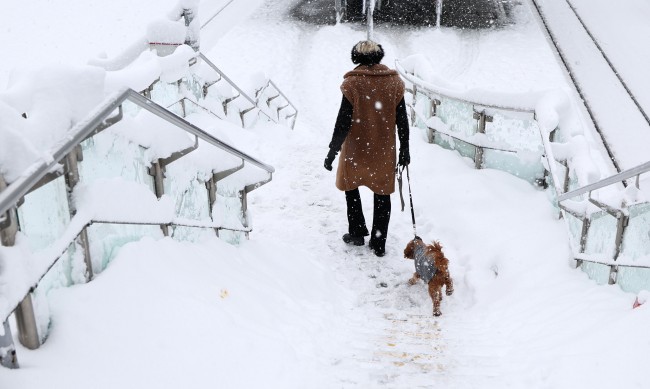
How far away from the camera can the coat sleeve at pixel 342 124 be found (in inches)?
189

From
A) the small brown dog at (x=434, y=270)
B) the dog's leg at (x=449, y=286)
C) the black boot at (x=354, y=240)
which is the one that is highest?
the small brown dog at (x=434, y=270)

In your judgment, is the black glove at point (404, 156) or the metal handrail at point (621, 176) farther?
the black glove at point (404, 156)

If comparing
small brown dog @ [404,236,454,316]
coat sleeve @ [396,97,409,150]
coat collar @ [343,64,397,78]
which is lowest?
small brown dog @ [404,236,454,316]

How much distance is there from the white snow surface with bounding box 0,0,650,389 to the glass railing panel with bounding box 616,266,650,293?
0.06 meters

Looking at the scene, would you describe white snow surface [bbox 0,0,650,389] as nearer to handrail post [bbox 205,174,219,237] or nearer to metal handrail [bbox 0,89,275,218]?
handrail post [bbox 205,174,219,237]

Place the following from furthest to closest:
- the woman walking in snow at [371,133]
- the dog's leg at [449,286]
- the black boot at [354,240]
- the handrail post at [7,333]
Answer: the black boot at [354,240] < the woman walking in snow at [371,133] < the dog's leg at [449,286] < the handrail post at [7,333]

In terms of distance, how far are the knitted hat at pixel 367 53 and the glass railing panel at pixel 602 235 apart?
6.22 ft

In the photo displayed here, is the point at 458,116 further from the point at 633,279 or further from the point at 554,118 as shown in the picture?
the point at 633,279

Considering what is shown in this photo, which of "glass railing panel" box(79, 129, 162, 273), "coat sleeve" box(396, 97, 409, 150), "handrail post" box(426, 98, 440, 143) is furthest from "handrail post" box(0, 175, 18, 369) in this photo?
"handrail post" box(426, 98, 440, 143)

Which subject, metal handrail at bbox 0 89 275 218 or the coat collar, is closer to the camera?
metal handrail at bbox 0 89 275 218

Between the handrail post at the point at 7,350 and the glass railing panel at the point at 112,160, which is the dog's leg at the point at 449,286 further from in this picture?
the handrail post at the point at 7,350

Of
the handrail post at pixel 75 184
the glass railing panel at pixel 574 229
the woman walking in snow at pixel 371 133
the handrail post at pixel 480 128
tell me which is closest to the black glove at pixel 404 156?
the woman walking in snow at pixel 371 133

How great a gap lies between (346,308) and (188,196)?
1.37m

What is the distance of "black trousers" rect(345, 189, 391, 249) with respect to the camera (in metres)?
5.25
